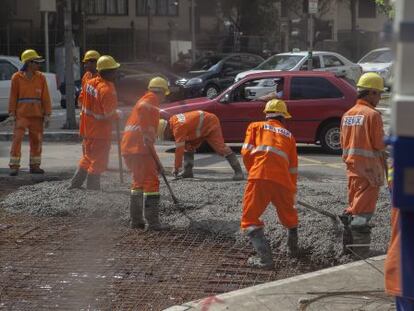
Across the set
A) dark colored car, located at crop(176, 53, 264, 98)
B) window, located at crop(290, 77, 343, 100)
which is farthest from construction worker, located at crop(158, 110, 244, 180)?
dark colored car, located at crop(176, 53, 264, 98)

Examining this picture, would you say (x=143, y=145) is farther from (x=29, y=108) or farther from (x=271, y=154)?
(x=29, y=108)

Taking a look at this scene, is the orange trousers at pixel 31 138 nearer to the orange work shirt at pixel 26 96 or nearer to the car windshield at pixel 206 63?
the orange work shirt at pixel 26 96

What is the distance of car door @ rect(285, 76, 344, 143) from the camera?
528 inches

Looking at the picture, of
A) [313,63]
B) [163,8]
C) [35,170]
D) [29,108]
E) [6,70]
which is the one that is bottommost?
[35,170]

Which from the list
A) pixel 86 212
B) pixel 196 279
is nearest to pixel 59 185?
pixel 86 212

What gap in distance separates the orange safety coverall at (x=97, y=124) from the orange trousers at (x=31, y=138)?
1.90m

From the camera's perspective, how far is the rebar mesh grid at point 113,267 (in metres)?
5.46

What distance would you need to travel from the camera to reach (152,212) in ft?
23.9

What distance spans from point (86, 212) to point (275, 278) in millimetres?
2641

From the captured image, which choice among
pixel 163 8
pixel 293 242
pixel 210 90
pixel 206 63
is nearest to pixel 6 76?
pixel 210 90

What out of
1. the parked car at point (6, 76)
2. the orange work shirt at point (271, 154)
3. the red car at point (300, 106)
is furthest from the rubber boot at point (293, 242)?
the parked car at point (6, 76)

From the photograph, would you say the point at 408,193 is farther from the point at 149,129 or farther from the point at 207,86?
the point at 207,86

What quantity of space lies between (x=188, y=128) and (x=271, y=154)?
13.7 ft

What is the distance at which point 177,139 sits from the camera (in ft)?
32.9
